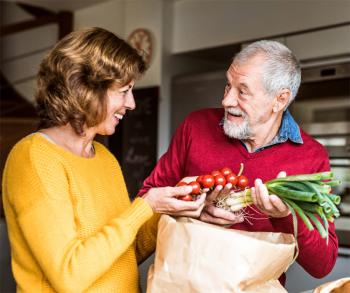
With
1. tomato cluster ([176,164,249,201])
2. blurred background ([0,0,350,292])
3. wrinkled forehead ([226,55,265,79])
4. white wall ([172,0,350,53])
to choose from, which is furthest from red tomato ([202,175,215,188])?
white wall ([172,0,350,53])

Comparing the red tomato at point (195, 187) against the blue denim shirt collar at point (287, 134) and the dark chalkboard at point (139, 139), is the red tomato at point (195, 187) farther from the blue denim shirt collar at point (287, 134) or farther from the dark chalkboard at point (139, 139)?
the dark chalkboard at point (139, 139)

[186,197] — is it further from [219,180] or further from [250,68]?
[250,68]

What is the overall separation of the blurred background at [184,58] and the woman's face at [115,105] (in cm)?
77

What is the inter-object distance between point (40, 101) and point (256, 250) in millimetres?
665

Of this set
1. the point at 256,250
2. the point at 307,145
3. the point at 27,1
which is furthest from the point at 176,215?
the point at 27,1

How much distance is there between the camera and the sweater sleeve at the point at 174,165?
6.11 ft

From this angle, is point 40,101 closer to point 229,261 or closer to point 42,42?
point 229,261

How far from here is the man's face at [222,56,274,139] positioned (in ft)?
5.59

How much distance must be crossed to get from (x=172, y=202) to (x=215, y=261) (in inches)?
7.4

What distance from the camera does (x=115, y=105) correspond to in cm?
135

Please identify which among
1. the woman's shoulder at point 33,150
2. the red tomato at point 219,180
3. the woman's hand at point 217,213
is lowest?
the woman's hand at point 217,213

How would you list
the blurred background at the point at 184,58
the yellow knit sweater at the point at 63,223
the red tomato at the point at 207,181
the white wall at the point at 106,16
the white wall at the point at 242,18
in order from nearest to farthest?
the yellow knit sweater at the point at 63,223
the red tomato at the point at 207,181
the blurred background at the point at 184,58
the white wall at the point at 242,18
the white wall at the point at 106,16

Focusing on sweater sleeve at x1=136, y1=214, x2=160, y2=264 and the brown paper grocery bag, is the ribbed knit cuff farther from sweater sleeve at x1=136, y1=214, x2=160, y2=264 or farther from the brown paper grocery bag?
sweater sleeve at x1=136, y1=214, x2=160, y2=264

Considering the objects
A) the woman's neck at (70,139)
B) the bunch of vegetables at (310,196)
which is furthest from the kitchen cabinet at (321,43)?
the woman's neck at (70,139)
